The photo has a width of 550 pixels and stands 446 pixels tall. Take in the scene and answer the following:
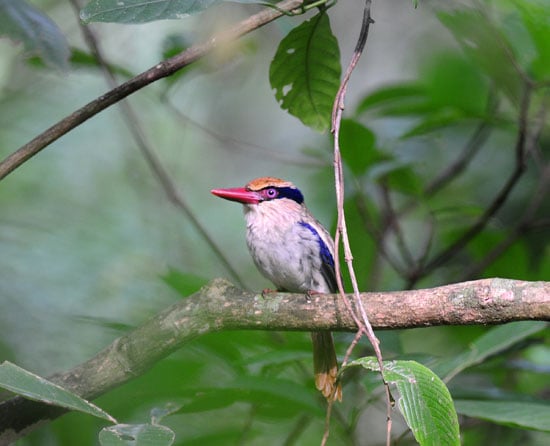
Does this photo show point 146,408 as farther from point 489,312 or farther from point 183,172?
point 183,172

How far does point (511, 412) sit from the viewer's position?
2.23 meters

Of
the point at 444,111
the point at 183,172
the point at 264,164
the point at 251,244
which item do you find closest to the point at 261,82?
the point at 264,164

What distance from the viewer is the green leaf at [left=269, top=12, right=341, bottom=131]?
2.41m

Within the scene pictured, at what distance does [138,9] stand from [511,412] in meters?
1.36

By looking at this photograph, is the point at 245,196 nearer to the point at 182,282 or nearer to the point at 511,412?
the point at 182,282

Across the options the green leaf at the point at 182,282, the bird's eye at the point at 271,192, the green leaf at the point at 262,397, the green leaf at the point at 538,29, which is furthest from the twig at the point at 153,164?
the green leaf at the point at 538,29

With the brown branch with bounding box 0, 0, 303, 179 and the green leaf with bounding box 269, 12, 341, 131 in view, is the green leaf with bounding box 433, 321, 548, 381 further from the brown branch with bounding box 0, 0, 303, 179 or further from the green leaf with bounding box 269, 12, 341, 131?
the brown branch with bounding box 0, 0, 303, 179

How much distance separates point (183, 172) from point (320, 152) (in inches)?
112

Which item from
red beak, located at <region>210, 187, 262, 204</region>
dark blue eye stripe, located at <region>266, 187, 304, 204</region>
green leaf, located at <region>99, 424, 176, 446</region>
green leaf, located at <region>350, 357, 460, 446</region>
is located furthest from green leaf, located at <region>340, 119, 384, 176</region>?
green leaf, located at <region>99, 424, 176, 446</region>

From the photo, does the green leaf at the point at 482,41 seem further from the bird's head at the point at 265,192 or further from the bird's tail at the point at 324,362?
the bird's tail at the point at 324,362

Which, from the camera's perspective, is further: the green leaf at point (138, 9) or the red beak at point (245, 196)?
the red beak at point (245, 196)

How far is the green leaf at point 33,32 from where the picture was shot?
7.31 feet

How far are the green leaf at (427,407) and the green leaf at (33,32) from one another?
4.09 feet

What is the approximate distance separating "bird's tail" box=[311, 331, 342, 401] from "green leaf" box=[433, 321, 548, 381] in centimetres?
63
